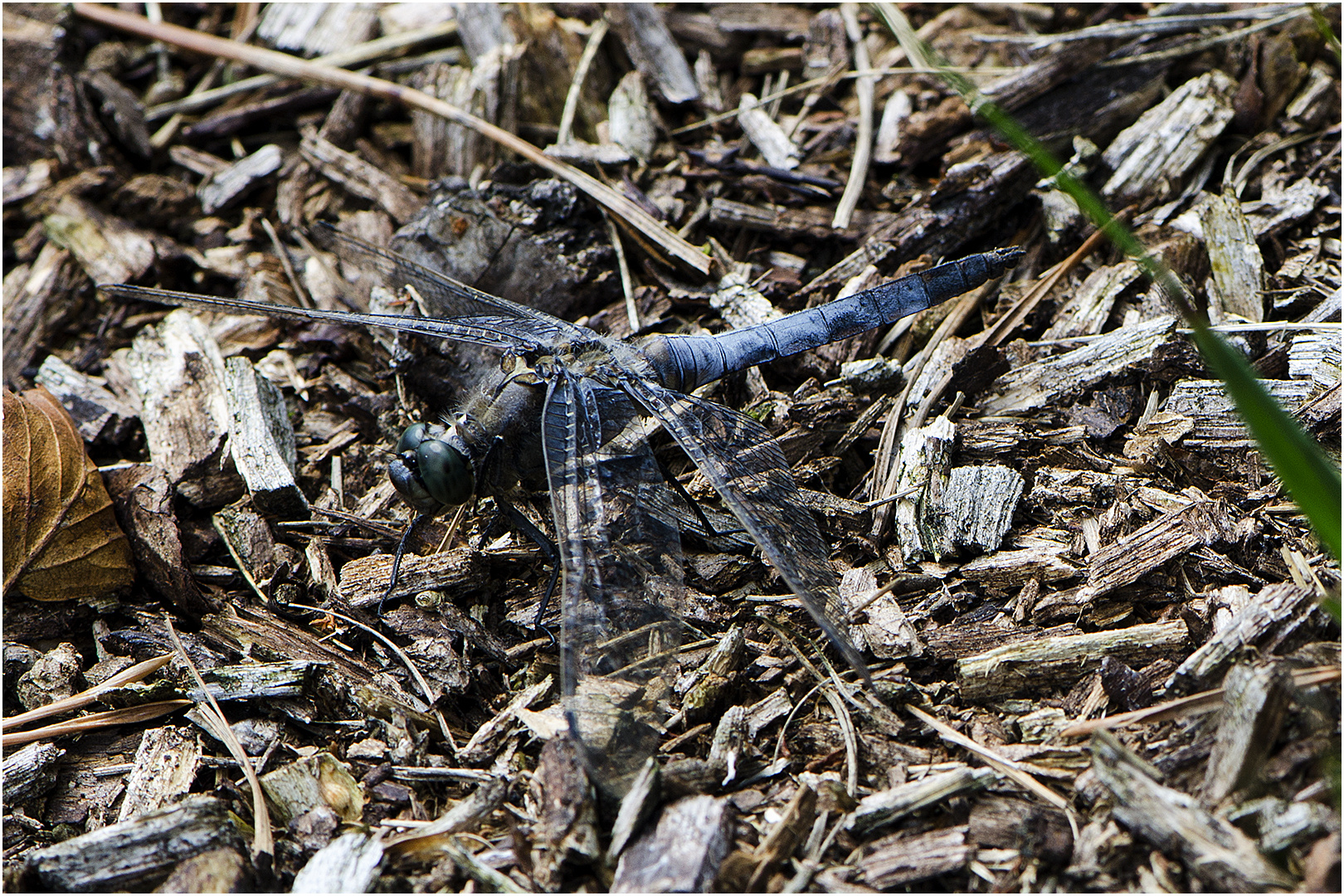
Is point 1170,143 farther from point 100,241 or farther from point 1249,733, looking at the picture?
point 100,241

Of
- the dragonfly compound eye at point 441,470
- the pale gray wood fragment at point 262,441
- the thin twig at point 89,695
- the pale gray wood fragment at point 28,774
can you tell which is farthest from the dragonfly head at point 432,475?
the pale gray wood fragment at point 28,774

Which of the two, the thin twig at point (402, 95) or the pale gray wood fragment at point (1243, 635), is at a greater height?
the thin twig at point (402, 95)

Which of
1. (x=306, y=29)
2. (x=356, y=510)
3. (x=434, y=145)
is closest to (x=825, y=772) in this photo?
(x=356, y=510)

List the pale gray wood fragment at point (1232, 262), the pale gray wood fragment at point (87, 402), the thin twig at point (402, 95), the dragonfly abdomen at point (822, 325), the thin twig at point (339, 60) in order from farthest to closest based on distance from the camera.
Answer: the thin twig at point (339, 60) → the thin twig at point (402, 95) → the pale gray wood fragment at point (87, 402) → the dragonfly abdomen at point (822, 325) → the pale gray wood fragment at point (1232, 262)

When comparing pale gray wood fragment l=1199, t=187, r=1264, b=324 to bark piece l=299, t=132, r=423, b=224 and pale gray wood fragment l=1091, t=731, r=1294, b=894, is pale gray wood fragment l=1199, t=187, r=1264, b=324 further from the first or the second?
bark piece l=299, t=132, r=423, b=224

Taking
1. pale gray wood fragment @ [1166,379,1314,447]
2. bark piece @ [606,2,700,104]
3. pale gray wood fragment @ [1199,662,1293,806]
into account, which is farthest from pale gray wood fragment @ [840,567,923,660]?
bark piece @ [606,2,700,104]

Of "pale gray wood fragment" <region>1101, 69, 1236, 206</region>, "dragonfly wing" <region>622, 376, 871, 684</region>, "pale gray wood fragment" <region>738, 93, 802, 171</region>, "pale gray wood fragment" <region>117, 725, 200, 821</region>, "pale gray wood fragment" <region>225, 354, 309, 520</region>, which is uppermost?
"pale gray wood fragment" <region>1101, 69, 1236, 206</region>

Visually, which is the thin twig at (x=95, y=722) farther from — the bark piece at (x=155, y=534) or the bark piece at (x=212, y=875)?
the bark piece at (x=212, y=875)

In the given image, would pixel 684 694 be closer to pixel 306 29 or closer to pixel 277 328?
pixel 277 328
